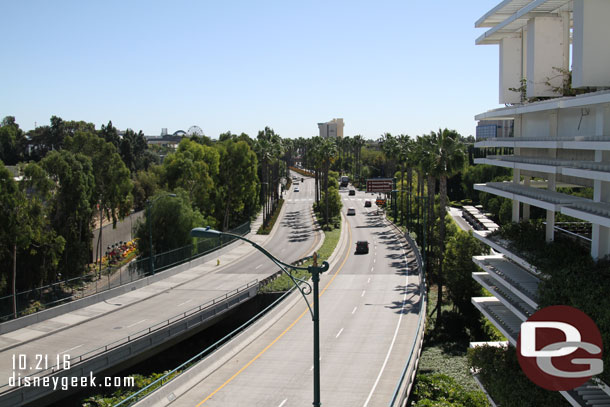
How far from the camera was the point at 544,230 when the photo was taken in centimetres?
2464

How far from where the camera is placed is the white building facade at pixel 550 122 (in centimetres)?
1884

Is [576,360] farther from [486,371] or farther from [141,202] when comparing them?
[141,202]

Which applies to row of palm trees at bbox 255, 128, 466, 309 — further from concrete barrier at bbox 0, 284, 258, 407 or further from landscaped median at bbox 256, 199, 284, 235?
concrete barrier at bbox 0, 284, 258, 407

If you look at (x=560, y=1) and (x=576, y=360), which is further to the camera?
(x=560, y=1)

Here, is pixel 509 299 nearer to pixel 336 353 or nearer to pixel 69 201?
pixel 336 353

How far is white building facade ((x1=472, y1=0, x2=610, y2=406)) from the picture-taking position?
1884 centimetres

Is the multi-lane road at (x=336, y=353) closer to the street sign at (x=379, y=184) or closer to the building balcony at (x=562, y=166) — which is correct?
the building balcony at (x=562, y=166)

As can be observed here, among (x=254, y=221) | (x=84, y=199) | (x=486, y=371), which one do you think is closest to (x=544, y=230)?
(x=486, y=371)

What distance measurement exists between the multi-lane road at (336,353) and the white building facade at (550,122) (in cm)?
617

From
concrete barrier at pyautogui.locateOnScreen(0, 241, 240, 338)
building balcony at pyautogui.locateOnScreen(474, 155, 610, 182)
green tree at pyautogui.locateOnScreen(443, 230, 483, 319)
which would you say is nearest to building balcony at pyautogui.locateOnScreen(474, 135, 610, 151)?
building balcony at pyautogui.locateOnScreen(474, 155, 610, 182)

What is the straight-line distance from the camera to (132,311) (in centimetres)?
3709

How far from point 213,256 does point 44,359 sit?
30164 mm

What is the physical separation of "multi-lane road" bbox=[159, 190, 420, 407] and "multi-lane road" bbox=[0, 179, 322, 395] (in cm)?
720

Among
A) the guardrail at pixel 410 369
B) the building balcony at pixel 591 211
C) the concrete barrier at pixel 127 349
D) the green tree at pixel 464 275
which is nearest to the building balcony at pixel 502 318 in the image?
the guardrail at pixel 410 369
